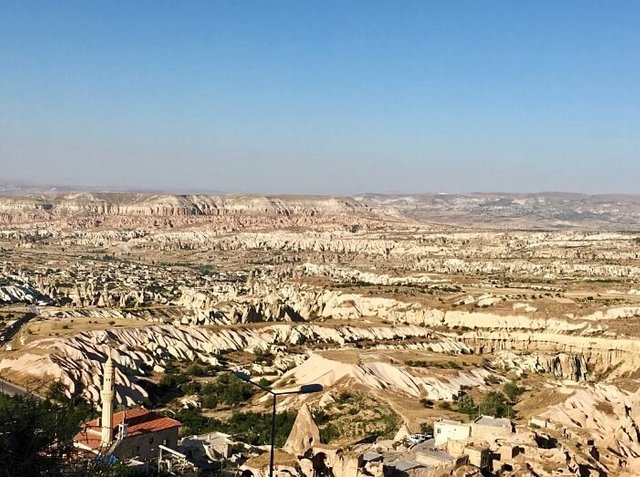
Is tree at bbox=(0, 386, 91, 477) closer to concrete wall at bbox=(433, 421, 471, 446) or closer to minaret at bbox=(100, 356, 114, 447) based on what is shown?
minaret at bbox=(100, 356, 114, 447)

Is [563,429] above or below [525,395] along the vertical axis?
above

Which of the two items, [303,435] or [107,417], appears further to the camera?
[303,435]

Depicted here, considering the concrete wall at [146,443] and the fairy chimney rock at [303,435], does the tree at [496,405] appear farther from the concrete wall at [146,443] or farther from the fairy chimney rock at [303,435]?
the concrete wall at [146,443]

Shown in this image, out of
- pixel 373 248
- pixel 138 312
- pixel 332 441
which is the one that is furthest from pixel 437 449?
pixel 373 248

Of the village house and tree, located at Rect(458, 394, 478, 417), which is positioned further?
tree, located at Rect(458, 394, 478, 417)

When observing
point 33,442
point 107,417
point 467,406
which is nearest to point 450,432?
point 107,417

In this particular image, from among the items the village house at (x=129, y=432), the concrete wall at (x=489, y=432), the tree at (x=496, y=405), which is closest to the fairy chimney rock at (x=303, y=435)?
the village house at (x=129, y=432)

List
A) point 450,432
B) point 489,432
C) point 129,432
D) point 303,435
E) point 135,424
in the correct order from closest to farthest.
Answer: point 129,432 < point 303,435 < point 489,432 < point 135,424 < point 450,432

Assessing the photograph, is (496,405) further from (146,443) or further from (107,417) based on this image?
(107,417)

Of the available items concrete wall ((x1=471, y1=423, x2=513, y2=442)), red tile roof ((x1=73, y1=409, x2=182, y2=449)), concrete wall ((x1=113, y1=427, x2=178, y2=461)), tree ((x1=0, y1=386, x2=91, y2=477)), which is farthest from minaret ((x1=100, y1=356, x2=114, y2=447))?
tree ((x1=0, y1=386, x2=91, y2=477))

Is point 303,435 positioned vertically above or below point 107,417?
below

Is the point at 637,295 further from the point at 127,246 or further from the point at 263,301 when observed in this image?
the point at 127,246
